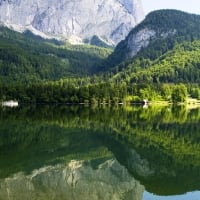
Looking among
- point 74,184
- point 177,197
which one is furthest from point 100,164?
point 177,197

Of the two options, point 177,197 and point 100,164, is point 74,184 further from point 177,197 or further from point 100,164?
point 100,164

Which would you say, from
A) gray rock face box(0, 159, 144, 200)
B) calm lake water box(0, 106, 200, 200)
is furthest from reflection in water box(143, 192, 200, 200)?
gray rock face box(0, 159, 144, 200)

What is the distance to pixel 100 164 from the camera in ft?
176

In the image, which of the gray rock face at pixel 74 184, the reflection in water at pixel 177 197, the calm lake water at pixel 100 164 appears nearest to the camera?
the reflection in water at pixel 177 197

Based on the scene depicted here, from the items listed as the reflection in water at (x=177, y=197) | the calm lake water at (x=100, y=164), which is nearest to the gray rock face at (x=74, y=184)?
the calm lake water at (x=100, y=164)

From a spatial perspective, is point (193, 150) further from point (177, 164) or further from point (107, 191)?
point (107, 191)

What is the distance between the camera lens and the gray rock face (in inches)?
1479

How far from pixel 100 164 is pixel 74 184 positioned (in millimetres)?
11252

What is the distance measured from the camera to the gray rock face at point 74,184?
3756 cm

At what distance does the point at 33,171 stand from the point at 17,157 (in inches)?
397

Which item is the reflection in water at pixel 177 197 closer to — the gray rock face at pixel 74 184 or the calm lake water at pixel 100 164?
the calm lake water at pixel 100 164

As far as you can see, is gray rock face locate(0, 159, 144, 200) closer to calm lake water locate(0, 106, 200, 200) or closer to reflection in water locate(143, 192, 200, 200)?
calm lake water locate(0, 106, 200, 200)

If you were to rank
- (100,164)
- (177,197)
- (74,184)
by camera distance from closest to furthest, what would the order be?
1. (177,197)
2. (74,184)
3. (100,164)

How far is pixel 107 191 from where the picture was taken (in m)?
39.5
